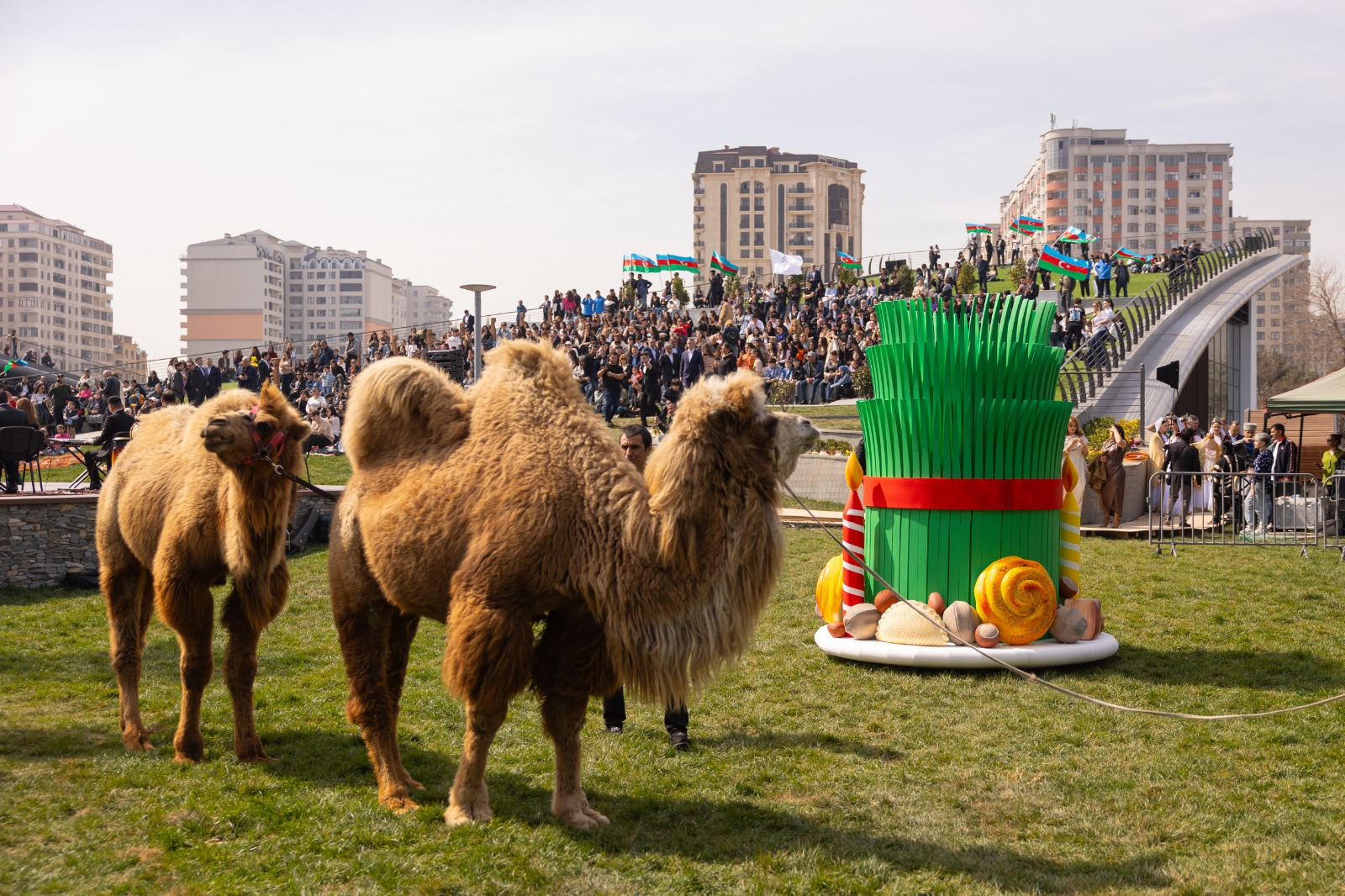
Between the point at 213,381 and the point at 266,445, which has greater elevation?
the point at 213,381

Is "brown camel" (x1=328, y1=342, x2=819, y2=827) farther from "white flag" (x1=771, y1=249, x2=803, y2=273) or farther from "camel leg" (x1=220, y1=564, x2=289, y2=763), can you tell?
"white flag" (x1=771, y1=249, x2=803, y2=273)

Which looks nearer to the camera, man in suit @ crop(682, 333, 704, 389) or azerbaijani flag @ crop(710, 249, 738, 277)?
man in suit @ crop(682, 333, 704, 389)

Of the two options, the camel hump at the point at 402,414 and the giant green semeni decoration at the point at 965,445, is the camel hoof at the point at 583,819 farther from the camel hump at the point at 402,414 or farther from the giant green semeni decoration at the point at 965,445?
the giant green semeni decoration at the point at 965,445

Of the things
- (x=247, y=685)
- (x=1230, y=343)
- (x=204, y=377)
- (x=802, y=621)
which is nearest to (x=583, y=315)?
(x=204, y=377)

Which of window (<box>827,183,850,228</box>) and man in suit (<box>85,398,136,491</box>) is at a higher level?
window (<box>827,183,850,228</box>)

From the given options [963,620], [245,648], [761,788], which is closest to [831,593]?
[963,620]

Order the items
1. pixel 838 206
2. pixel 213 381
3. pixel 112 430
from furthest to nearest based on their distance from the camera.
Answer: pixel 838 206 < pixel 213 381 < pixel 112 430

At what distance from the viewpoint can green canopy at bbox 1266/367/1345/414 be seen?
58.2 ft

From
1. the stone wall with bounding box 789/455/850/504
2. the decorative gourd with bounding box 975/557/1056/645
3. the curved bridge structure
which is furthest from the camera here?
the curved bridge structure

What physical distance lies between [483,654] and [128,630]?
384 centimetres

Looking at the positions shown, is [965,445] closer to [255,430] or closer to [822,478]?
[255,430]

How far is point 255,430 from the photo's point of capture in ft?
23.3

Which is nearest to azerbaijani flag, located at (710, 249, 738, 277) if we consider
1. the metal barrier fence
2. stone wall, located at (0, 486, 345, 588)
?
the metal barrier fence

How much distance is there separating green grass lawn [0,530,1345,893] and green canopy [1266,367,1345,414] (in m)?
8.30
